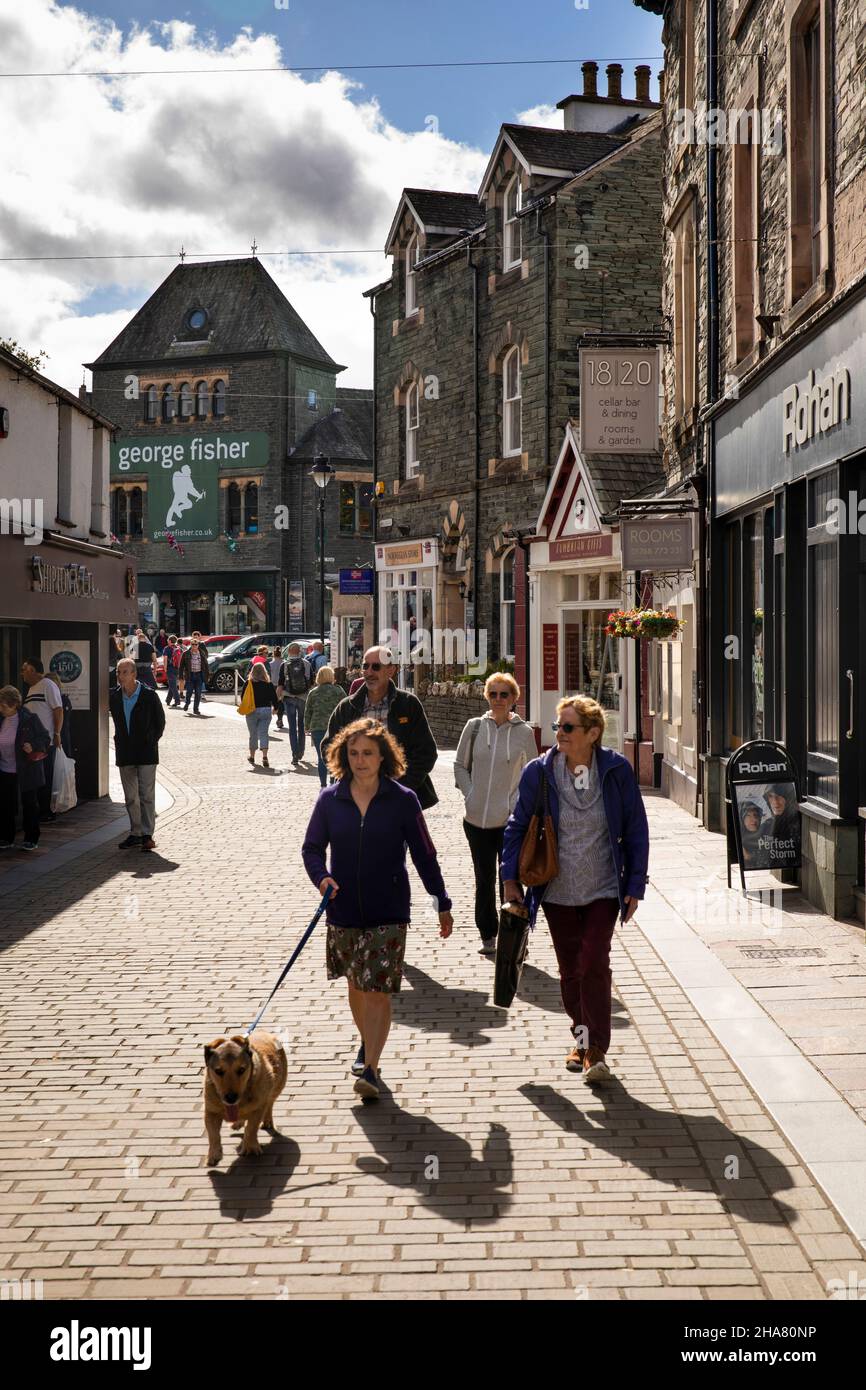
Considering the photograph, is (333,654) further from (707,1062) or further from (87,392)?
(707,1062)

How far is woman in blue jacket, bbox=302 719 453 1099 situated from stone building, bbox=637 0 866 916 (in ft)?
16.3

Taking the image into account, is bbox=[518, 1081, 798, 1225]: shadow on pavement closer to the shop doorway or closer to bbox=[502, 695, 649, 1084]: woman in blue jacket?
bbox=[502, 695, 649, 1084]: woman in blue jacket

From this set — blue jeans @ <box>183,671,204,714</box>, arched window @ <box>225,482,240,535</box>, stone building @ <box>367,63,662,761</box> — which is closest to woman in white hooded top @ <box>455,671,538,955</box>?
stone building @ <box>367,63,662,761</box>

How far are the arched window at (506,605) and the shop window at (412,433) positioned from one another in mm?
4881

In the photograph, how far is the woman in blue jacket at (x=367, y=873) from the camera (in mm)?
6516

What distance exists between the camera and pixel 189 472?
2371 inches

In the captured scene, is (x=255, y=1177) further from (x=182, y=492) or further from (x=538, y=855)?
(x=182, y=492)

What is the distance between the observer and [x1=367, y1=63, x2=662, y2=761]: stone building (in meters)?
25.6

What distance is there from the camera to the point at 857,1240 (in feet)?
15.6

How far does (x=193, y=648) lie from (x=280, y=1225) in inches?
1263

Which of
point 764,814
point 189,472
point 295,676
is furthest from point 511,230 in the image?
point 189,472

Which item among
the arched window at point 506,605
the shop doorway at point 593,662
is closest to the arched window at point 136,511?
the arched window at point 506,605

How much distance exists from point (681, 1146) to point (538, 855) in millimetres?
1504
